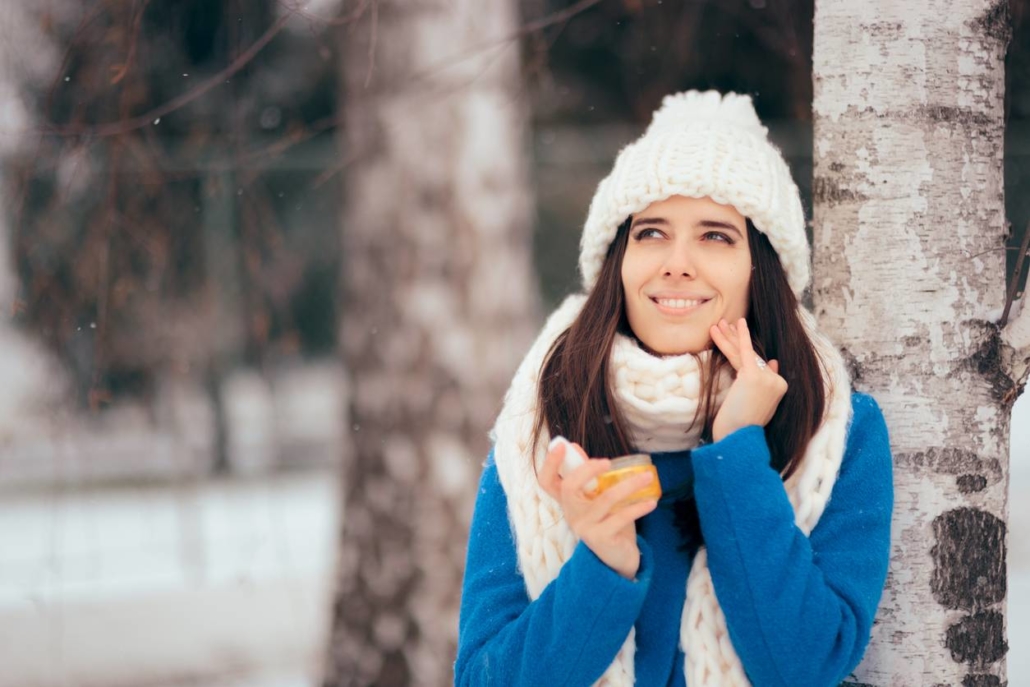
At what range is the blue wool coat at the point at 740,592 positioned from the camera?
4.73 ft

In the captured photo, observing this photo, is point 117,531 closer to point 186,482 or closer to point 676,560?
point 186,482

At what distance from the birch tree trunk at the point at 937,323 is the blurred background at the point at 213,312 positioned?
1423mm

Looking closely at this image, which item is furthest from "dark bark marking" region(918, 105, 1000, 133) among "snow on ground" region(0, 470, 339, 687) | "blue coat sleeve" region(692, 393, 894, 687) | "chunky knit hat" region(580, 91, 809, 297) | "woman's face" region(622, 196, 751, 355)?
"snow on ground" region(0, 470, 339, 687)

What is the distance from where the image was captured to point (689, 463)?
1.67 metres

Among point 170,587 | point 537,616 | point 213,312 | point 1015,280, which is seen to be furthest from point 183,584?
point 1015,280

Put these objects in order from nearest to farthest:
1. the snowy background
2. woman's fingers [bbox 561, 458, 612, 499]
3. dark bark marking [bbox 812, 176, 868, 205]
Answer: woman's fingers [bbox 561, 458, 612, 499], dark bark marking [bbox 812, 176, 868, 205], the snowy background

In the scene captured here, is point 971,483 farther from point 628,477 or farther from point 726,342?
point 628,477

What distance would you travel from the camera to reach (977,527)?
66.2 inches

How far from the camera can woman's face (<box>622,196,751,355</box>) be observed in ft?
5.30

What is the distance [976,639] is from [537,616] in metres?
0.71

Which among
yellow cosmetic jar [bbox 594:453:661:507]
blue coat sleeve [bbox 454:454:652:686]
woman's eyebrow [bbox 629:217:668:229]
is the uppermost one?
woman's eyebrow [bbox 629:217:668:229]

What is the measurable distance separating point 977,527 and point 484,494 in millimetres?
769

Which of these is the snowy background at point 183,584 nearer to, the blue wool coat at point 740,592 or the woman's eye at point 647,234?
the blue wool coat at point 740,592

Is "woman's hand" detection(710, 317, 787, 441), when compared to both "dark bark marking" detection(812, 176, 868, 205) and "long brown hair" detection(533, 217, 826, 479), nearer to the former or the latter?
"long brown hair" detection(533, 217, 826, 479)
